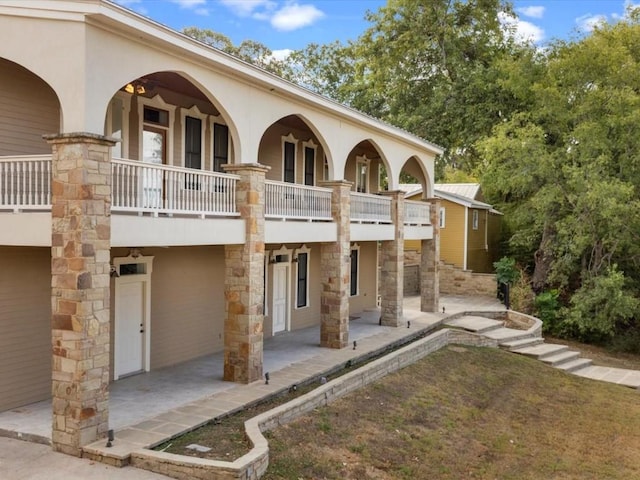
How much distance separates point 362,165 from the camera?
22172mm

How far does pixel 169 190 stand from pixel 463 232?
2071 cm

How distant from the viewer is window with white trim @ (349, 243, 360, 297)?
71.8ft

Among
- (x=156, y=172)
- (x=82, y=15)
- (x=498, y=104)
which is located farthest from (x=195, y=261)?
(x=498, y=104)

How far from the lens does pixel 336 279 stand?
15.3 metres

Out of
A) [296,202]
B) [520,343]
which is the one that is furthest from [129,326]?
[520,343]

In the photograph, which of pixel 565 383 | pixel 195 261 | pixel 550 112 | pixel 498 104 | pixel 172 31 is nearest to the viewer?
pixel 172 31

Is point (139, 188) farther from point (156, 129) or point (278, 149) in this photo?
point (278, 149)

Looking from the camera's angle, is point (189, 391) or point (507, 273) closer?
point (189, 391)

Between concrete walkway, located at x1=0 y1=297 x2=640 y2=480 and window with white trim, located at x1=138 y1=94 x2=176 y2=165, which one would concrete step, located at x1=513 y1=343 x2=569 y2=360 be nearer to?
concrete walkway, located at x1=0 y1=297 x2=640 y2=480

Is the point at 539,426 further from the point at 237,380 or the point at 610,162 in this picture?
the point at 610,162

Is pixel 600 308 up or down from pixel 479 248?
down

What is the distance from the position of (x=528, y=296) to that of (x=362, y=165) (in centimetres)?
968

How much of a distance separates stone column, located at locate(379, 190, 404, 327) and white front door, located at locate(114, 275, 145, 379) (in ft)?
28.8

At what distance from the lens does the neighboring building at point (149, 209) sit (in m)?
8.12
